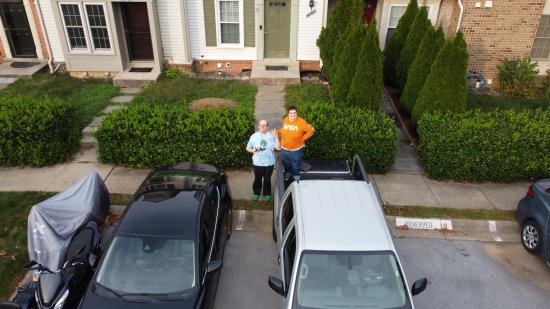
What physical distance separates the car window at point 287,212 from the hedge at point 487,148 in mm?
3941

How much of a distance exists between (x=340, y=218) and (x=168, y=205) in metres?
2.40

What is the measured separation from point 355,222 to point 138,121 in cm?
538

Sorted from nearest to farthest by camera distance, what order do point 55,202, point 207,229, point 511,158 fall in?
point 207,229, point 55,202, point 511,158

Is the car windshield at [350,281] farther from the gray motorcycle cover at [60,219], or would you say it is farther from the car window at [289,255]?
the gray motorcycle cover at [60,219]

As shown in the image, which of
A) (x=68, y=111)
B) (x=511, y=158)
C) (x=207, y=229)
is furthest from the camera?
(x=68, y=111)

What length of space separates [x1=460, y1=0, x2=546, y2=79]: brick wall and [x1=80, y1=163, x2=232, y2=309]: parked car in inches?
441

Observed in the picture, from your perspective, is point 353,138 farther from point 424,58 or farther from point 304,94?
point 304,94

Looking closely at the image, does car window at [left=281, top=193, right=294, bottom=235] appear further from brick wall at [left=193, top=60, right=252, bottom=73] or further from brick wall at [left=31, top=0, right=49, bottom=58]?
brick wall at [left=31, top=0, right=49, bottom=58]

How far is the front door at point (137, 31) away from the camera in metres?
13.5

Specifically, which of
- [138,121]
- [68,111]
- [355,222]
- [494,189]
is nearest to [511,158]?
[494,189]

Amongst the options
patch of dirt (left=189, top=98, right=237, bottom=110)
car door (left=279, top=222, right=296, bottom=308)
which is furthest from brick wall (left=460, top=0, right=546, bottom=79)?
car door (left=279, top=222, right=296, bottom=308)

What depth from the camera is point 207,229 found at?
5.70 meters

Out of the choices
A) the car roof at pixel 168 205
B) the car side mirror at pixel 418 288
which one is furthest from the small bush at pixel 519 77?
the car roof at pixel 168 205

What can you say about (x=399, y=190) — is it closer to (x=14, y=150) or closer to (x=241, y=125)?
(x=241, y=125)
